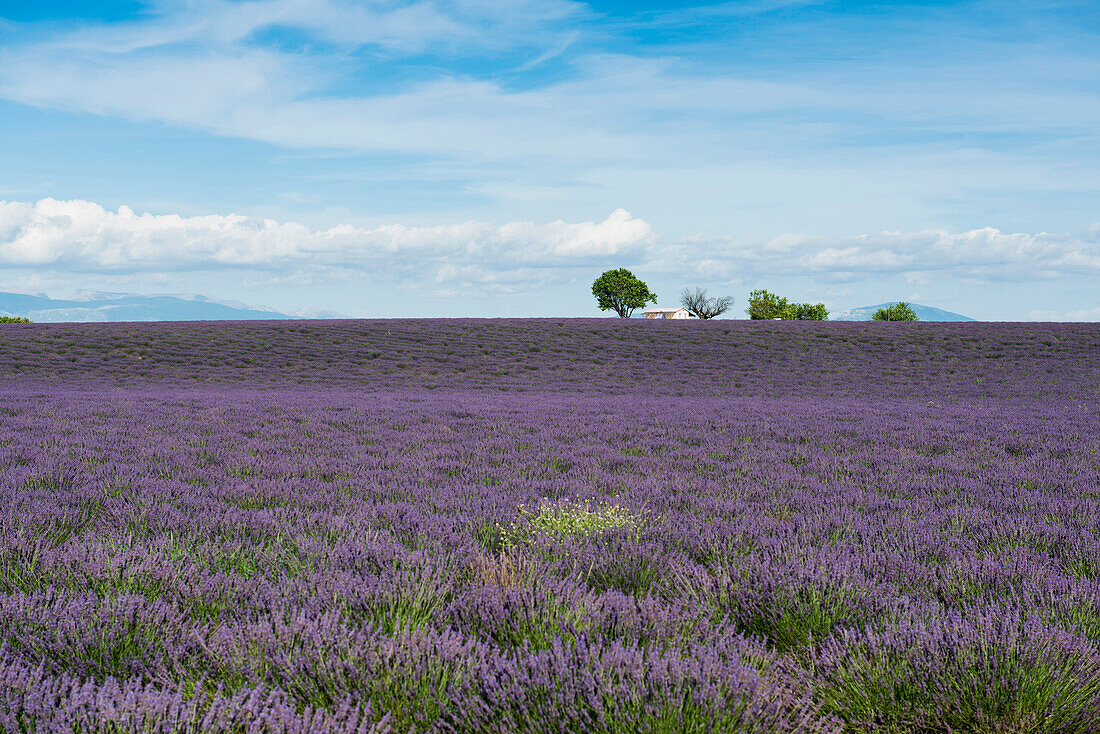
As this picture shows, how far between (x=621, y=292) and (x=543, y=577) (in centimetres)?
6886

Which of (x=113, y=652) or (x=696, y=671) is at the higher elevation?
(x=696, y=671)

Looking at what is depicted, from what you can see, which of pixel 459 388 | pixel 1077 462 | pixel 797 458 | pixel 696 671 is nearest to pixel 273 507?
pixel 696 671

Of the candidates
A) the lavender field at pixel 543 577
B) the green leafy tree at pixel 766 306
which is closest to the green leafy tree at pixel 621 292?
the green leafy tree at pixel 766 306

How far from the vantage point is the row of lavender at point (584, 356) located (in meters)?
22.1

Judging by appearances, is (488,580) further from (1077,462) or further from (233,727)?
(1077,462)

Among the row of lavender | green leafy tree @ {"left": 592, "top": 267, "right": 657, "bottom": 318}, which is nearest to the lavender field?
the row of lavender

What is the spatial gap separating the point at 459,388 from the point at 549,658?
64.3 ft

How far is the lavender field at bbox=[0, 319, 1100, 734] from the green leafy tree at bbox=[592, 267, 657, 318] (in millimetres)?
60918

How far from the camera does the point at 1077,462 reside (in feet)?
23.6

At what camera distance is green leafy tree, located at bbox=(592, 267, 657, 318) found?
70375 mm

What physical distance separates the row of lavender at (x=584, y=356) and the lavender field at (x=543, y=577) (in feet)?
41.9

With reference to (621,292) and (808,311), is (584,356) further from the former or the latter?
(808,311)

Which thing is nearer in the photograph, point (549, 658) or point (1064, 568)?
point (549, 658)

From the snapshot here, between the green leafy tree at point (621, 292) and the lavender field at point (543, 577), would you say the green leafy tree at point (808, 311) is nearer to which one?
the green leafy tree at point (621, 292)
